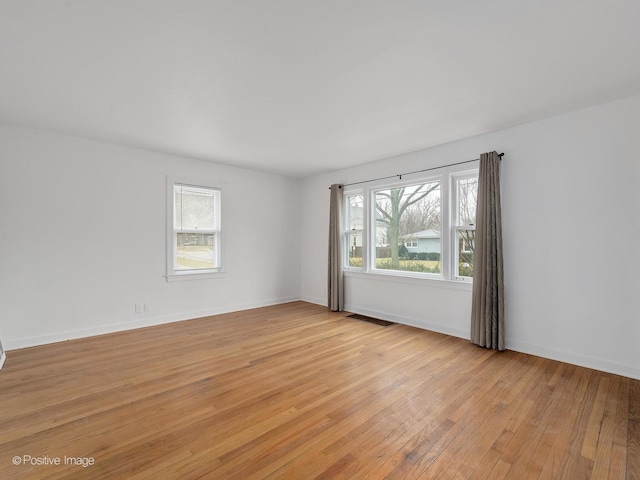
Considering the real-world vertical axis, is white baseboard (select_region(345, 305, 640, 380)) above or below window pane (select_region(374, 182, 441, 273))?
below

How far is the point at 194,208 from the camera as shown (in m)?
5.09

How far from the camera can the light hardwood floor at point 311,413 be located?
1.74 meters

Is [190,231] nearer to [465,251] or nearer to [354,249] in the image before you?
[354,249]

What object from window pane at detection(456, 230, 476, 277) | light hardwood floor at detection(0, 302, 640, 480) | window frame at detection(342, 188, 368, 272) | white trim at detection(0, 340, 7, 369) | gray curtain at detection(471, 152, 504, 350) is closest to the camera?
light hardwood floor at detection(0, 302, 640, 480)

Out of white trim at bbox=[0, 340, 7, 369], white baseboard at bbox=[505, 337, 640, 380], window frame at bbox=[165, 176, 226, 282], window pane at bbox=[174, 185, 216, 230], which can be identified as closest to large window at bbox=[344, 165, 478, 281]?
white baseboard at bbox=[505, 337, 640, 380]

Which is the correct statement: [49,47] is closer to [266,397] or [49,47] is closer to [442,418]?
[266,397]

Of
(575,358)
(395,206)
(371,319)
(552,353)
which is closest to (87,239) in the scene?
(371,319)

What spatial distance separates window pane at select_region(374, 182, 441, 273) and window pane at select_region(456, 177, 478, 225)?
29 cm

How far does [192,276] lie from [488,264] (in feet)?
14.3

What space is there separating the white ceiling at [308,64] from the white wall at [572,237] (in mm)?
291

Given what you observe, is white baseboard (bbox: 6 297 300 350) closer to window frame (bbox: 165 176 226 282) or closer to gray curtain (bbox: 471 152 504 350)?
window frame (bbox: 165 176 226 282)

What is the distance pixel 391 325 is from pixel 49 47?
15.5ft

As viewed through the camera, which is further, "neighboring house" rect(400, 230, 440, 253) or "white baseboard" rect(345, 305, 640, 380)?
"neighboring house" rect(400, 230, 440, 253)

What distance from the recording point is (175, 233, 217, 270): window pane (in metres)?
4.91
